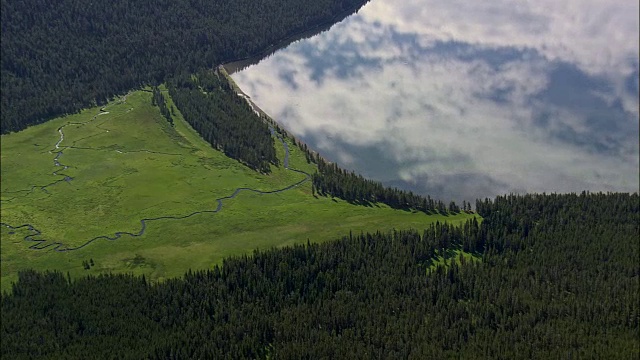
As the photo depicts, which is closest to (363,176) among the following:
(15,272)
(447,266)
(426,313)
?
(447,266)

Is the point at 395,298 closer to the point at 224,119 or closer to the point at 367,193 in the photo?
the point at 367,193

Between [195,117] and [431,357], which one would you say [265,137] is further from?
[431,357]

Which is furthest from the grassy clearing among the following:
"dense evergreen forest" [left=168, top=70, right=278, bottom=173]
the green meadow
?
"dense evergreen forest" [left=168, top=70, right=278, bottom=173]

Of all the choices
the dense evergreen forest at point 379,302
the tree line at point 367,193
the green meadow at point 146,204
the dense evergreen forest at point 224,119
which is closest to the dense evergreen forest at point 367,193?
the tree line at point 367,193

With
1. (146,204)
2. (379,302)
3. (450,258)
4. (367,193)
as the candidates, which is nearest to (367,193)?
(367,193)

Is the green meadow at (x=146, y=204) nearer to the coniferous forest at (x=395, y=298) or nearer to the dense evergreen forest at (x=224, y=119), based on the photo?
the dense evergreen forest at (x=224, y=119)

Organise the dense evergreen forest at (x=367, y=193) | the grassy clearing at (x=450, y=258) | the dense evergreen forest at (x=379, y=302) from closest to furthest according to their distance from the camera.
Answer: the dense evergreen forest at (x=379, y=302) → the grassy clearing at (x=450, y=258) → the dense evergreen forest at (x=367, y=193)
